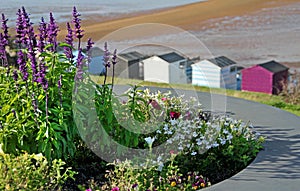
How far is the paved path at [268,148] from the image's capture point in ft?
7.47

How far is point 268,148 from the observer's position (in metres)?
2.85

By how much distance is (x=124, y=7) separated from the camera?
863cm

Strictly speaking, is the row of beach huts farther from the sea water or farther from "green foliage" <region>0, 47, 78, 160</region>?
"green foliage" <region>0, 47, 78, 160</region>

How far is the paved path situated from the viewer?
228cm

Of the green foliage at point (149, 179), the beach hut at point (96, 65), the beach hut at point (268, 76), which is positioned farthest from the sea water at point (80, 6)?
A: the green foliage at point (149, 179)

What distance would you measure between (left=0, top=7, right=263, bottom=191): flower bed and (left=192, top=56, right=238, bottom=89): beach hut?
17.2ft

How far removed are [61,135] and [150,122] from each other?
0.69 m

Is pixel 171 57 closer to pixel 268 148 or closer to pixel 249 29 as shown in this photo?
pixel 249 29

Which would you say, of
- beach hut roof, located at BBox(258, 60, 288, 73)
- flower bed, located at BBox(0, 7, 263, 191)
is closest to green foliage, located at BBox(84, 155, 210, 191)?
flower bed, located at BBox(0, 7, 263, 191)

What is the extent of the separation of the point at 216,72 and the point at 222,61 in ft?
4.74

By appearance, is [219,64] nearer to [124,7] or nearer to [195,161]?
[124,7]

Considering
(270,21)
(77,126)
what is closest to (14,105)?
(77,126)

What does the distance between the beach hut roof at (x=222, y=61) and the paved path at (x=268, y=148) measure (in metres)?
5.30

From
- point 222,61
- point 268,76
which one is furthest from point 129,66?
point 222,61
